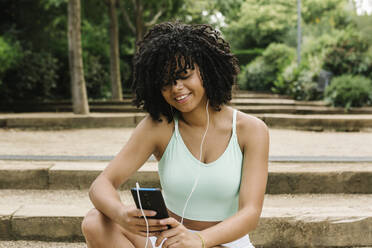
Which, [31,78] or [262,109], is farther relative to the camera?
[31,78]

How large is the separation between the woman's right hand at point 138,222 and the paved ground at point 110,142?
2628 mm

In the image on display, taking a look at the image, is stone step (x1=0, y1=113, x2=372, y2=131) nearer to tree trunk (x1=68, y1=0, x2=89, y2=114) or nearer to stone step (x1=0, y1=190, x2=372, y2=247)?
tree trunk (x1=68, y1=0, x2=89, y2=114)

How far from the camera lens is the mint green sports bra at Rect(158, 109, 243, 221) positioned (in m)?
1.75

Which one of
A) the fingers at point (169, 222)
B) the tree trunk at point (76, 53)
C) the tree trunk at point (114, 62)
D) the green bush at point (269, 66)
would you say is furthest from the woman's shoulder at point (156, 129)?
the green bush at point (269, 66)

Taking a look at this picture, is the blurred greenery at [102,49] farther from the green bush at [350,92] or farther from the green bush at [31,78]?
the green bush at [350,92]

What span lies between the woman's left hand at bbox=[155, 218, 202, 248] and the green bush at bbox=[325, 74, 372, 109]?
6.85 meters

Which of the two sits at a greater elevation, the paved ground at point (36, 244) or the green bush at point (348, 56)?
the green bush at point (348, 56)

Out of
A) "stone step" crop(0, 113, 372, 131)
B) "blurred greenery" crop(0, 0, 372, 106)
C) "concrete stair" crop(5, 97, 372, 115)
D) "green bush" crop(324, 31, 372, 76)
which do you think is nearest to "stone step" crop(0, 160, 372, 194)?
"stone step" crop(0, 113, 372, 131)

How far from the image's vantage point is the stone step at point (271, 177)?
3254mm

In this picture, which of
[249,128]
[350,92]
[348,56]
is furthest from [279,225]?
[348,56]

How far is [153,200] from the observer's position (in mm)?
1513

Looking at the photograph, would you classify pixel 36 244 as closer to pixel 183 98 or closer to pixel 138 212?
pixel 138 212

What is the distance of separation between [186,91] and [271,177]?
1.76m

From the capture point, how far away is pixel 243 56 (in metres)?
23.2
